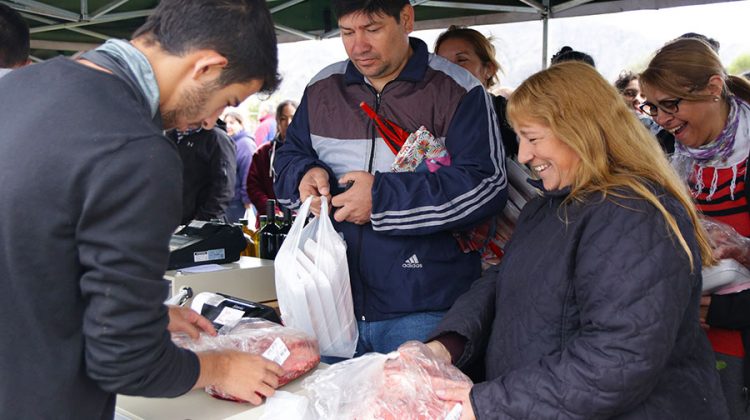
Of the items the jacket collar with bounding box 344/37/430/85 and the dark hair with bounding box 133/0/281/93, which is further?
the jacket collar with bounding box 344/37/430/85

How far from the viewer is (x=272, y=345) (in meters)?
1.61

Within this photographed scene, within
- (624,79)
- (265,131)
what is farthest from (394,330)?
(265,131)

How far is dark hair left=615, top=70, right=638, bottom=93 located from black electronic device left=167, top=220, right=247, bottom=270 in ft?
8.34

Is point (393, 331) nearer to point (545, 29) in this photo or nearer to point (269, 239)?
point (269, 239)

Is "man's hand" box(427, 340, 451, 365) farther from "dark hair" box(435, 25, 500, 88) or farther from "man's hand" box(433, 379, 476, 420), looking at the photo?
"dark hair" box(435, 25, 500, 88)

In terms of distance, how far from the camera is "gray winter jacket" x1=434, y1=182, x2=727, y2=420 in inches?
51.4

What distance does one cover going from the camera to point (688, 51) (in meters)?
2.12

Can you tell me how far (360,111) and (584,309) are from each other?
1.09 meters

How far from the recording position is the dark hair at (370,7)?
2153 millimetres

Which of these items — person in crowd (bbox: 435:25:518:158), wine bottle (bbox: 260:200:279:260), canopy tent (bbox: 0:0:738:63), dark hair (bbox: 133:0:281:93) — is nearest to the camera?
dark hair (bbox: 133:0:281:93)

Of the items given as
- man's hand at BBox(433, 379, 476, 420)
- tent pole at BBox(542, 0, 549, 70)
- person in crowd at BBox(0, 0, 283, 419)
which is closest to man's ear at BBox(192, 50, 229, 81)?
person in crowd at BBox(0, 0, 283, 419)

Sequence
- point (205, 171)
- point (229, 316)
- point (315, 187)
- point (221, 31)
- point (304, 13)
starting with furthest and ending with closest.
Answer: point (304, 13)
point (205, 171)
point (315, 187)
point (229, 316)
point (221, 31)

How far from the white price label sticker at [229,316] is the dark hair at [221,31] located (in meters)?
0.83

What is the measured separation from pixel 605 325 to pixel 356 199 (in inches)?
34.5
